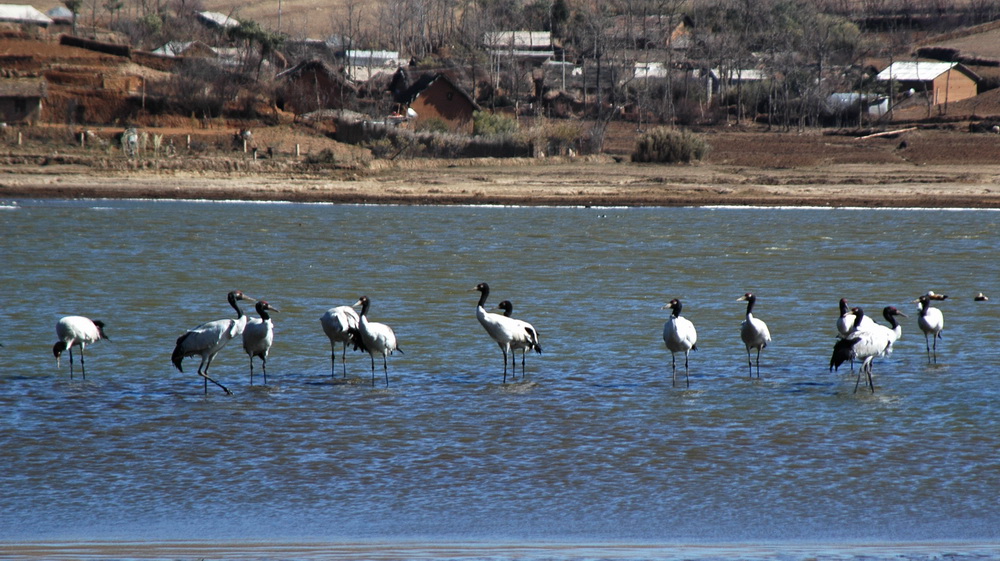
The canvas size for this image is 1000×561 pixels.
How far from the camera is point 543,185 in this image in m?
36.2

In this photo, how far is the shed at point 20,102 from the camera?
48531 millimetres

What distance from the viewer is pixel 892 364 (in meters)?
13.4

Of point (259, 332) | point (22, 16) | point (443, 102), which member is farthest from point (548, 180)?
point (22, 16)

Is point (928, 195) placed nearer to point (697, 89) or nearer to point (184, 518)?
point (184, 518)

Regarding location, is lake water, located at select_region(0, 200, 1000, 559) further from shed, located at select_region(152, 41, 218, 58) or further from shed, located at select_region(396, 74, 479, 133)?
shed, located at select_region(152, 41, 218, 58)

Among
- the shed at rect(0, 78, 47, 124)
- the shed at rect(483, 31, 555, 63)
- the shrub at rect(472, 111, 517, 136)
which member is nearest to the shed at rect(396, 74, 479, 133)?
the shrub at rect(472, 111, 517, 136)

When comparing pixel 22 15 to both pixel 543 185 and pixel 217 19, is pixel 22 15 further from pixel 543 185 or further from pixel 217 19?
pixel 543 185

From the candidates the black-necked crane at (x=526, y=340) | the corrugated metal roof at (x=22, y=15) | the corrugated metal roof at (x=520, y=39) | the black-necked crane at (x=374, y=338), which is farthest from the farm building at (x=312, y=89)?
the black-necked crane at (x=374, y=338)

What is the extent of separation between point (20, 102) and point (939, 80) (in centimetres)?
4910

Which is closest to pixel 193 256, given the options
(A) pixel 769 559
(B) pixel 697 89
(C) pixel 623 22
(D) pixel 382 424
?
(D) pixel 382 424

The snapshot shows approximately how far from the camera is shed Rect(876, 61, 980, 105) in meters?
66.3

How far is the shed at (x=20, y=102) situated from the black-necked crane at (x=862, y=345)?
43552mm

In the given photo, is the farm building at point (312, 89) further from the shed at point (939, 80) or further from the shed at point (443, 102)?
the shed at point (939, 80)

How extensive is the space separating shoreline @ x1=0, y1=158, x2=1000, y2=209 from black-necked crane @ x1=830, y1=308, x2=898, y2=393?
2161 cm
